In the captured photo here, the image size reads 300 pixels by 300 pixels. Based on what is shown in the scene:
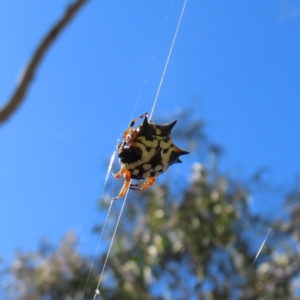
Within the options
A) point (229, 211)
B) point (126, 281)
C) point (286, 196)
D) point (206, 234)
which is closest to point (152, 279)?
point (126, 281)

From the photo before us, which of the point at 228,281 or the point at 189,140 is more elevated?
the point at 189,140

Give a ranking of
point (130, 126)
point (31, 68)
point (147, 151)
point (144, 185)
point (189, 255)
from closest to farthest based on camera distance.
Result: point (31, 68) → point (147, 151) → point (130, 126) → point (144, 185) → point (189, 255)

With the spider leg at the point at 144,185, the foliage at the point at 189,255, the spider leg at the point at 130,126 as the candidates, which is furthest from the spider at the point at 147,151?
the foliage at the point at 189,255

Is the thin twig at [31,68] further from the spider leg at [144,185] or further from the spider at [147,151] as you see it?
the spider leg at [144,185]

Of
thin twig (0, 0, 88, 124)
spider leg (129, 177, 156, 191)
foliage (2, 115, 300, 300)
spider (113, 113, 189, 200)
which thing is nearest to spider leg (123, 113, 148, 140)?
spider (113, 113, 189, 200)

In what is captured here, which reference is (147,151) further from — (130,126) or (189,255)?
(189,255)

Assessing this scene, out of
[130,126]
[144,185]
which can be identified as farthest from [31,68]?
[144,185]

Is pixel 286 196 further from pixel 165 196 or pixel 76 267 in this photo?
pixel 76 267
